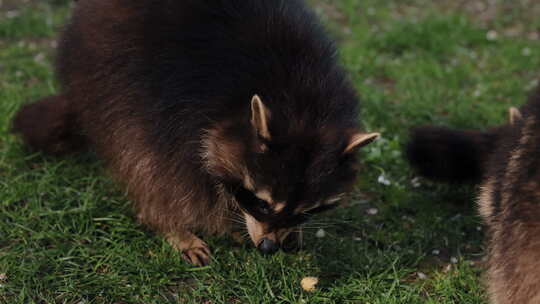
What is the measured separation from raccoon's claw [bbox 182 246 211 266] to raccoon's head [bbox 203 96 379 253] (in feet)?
1.71

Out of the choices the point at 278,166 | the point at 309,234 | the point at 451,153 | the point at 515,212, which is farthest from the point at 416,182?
the point at 278,166

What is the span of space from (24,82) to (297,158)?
3439 millimetres

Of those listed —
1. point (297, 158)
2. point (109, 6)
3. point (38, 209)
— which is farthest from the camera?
point (38, 209)

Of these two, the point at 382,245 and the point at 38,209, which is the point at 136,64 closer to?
the point at 38,209

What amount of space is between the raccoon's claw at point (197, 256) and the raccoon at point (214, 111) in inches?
0.4

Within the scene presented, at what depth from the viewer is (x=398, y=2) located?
7656mm

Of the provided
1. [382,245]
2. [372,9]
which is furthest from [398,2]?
[382,245]

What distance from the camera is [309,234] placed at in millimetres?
4105

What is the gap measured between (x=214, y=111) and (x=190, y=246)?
38.0 inches

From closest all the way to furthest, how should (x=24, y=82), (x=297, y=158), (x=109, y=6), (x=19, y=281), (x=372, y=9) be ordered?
(x=297, y=158) → (x=19, y=281) → (x=109, y=6) → (x=24, y=82) → (x=372, y=9)

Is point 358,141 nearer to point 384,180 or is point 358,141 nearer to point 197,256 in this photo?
point 197,256

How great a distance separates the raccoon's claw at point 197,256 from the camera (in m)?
3.81

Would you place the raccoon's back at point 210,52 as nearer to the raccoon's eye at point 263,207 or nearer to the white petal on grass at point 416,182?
the raccoon's eye at point 263,207

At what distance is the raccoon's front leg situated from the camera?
383 centimetres
